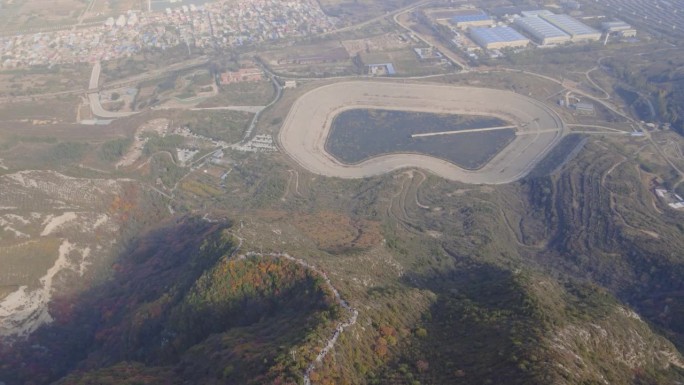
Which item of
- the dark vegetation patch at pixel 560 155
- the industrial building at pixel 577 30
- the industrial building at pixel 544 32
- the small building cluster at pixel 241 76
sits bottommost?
the small building cluster at pixel 241 76

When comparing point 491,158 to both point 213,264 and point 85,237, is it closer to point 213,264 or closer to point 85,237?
point 213,264

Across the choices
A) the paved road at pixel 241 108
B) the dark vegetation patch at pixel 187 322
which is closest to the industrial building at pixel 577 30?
the paved road at pixel 241 108

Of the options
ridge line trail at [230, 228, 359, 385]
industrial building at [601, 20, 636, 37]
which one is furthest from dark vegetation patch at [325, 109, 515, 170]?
industrial building at [601, 20, 636, 37]

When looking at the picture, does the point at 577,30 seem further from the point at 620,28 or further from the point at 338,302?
the point at 338,302

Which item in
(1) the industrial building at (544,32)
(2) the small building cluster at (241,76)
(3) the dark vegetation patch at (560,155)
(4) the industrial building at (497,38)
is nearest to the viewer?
(3) the dark vegetation patch at (560,155)

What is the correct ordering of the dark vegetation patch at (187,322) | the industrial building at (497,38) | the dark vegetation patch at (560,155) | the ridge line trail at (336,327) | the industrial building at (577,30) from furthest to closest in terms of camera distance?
1. the industrial building at (577,30)
2. the industrial building at (497,38)
3. the dark vegetation patch at (560,155)
4. the dark vegetation patch at (187,322)
5. the ridge line trail at (336,327)

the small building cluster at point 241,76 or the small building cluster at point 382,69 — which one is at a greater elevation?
the small building cluster at point 382,69

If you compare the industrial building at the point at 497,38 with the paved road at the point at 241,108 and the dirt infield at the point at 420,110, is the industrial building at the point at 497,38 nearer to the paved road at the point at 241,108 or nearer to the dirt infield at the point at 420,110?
the dirt infield at the point at 420,110
